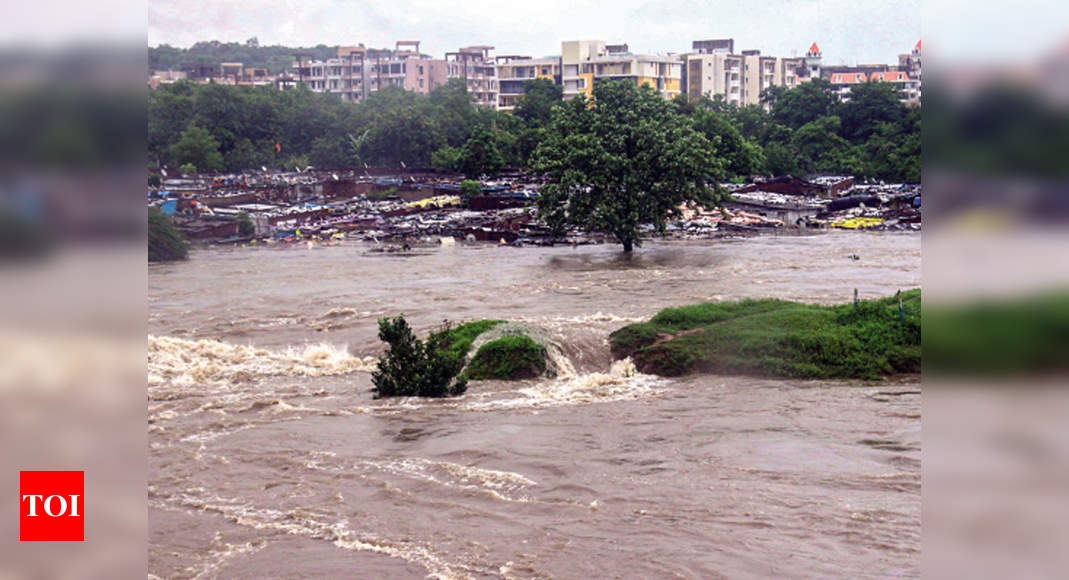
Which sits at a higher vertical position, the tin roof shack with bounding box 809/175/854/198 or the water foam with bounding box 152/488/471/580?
the tin roof shack with bounding box 809/175/854/198

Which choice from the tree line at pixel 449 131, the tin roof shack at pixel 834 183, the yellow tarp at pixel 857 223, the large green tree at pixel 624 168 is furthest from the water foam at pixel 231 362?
the tin roof shack at pixel 834 183

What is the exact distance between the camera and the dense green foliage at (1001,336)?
1.07m

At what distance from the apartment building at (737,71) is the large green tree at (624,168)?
18943mm

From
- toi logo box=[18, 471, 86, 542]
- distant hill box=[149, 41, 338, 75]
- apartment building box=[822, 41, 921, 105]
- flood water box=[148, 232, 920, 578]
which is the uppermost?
distant hill box=[149, 41, 338, 75]

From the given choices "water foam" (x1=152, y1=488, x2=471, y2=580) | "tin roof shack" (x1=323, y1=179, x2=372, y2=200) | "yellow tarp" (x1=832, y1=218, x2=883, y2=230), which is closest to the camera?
Answer: "water foam" (x1=152, y1=488, x2=471, y2=580)

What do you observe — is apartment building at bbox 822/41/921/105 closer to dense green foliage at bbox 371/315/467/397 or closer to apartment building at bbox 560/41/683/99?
apartment building at bbox 560/41/683/99

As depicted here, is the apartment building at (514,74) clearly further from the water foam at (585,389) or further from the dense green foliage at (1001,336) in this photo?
the dense green foliage at (1001,336)

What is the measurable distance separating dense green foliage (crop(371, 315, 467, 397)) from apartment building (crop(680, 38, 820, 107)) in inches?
1085

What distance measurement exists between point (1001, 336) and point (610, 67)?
3398cm

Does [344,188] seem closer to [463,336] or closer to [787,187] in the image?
[787,187]

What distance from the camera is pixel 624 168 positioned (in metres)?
14.9

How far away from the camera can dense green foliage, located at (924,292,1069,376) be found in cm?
107

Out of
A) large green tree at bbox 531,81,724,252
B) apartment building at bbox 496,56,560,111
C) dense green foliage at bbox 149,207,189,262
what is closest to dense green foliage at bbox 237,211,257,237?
dense green foliage at bbox 149,207,189,262

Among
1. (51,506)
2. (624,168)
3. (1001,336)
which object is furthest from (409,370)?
(624,168)
